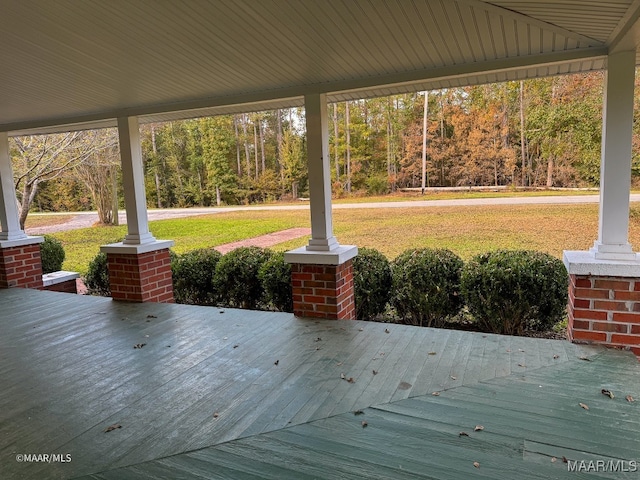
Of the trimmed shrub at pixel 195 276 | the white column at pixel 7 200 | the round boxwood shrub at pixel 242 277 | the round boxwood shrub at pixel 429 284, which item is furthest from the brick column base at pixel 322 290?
the white column at pixel 7 200

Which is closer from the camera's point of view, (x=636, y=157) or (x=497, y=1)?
(x=497, y=1)

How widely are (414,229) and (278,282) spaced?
6368 mm

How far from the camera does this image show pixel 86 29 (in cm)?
251

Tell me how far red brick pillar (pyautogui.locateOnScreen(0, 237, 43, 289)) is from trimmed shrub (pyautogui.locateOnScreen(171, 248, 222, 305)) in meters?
2.17

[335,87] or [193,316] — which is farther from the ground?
[335,87]

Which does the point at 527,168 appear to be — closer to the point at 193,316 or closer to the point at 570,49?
the point at 570,49

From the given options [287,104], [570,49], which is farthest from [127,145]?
[570,49]

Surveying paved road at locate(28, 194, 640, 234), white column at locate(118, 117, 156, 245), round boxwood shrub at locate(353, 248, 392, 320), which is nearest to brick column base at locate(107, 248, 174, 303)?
white column at locate(118, 117, 156, 245)

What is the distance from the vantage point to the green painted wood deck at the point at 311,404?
1844 mm

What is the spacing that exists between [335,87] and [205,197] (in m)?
11.5

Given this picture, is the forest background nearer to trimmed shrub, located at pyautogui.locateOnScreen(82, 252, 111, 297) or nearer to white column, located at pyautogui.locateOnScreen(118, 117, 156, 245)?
trimmed shrub, located at pyautogui.locateOnScreen(82, 252, 111, 297)

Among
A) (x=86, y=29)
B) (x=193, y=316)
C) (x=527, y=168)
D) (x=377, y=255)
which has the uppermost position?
(x=86, y=29)

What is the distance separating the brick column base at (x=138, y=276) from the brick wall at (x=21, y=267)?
6.40ft

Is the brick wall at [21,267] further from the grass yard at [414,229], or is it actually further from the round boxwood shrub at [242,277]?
the grass yard at [414,229]
